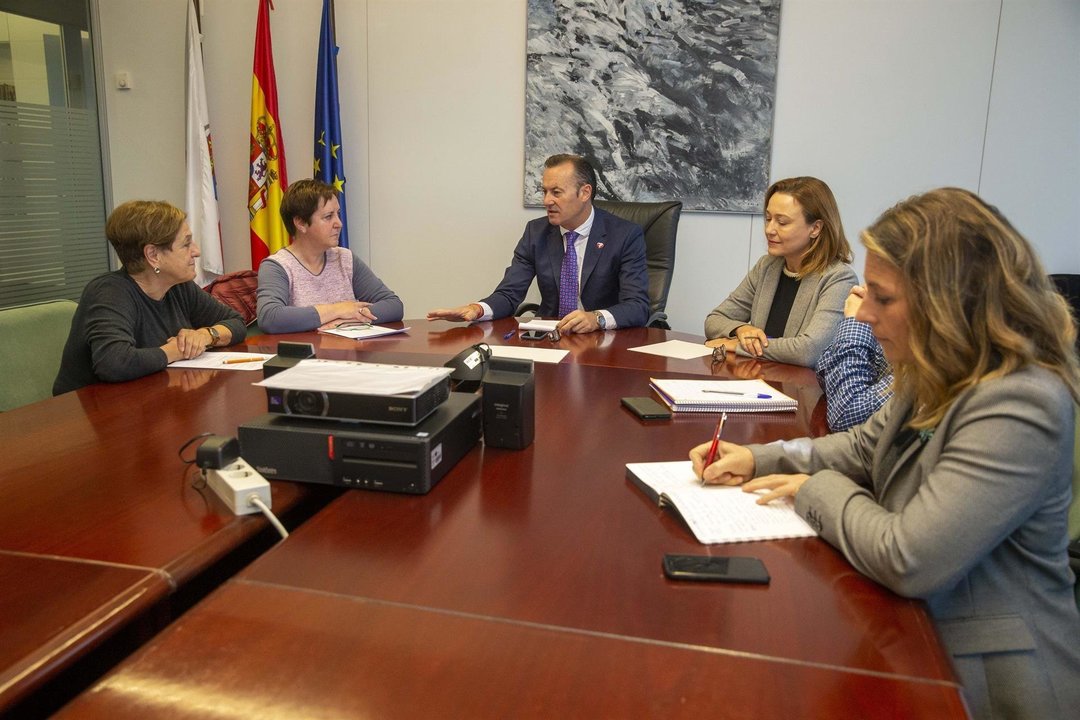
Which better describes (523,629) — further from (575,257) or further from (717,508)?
(575,257)

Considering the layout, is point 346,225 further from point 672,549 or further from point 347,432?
point 672,549

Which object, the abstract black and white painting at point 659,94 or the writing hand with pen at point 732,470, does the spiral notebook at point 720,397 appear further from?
the abstract black and white painting at point 659,94

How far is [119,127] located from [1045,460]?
5143 mm

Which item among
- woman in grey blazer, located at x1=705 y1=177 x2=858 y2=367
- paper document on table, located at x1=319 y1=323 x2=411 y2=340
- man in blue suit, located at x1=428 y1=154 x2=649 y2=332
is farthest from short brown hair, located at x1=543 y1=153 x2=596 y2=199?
paper document on table, located at x1=319 y1=323 x2=411 y2=340

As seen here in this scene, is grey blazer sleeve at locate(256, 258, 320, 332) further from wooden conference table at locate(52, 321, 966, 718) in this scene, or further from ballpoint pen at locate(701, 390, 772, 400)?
wooden conference table at locate(52, 321, 966, 718)

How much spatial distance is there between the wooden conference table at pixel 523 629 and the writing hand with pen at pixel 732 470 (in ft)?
0.47

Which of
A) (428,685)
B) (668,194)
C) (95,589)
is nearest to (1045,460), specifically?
(428,685)

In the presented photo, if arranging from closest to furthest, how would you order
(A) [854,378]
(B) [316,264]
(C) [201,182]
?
1. (A) [854,378]
2. (B) [316,264]
3. (C) [201,182]

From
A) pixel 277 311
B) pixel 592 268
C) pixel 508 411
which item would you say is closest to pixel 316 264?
pixel 277 311

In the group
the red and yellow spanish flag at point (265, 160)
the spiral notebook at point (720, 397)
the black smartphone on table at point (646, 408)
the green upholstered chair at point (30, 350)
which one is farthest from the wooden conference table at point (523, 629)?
the red and yellow spanish flag at point (265, 160)

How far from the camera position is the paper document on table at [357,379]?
54.5 inches

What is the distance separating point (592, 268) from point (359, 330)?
1.12 meters

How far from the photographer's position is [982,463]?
1047mm

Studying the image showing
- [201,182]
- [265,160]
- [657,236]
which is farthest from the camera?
[201,182]
